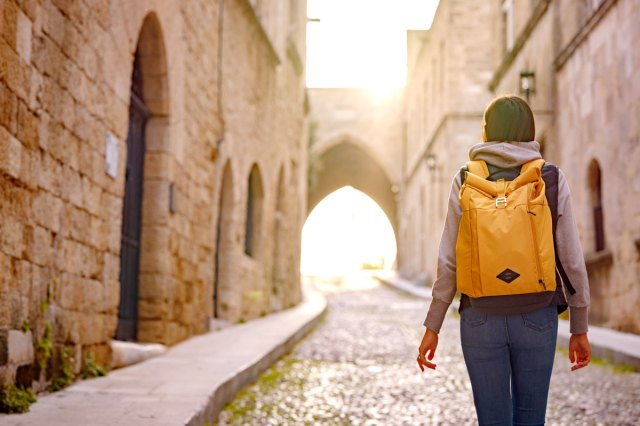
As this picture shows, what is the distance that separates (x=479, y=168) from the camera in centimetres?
260

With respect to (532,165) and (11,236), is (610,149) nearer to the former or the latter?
(11,236)

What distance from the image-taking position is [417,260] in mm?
29969

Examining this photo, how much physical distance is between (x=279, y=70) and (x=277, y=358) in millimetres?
7920

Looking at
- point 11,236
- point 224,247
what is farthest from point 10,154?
point 224,247

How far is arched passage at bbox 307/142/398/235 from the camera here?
38.6m

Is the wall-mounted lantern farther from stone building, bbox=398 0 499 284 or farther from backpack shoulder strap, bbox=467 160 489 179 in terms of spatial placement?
backpack shoulder strap, bbox=467 160 489 179

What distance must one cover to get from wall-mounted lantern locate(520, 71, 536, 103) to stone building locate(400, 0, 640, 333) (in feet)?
0.07

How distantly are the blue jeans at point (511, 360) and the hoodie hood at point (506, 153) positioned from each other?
436mm

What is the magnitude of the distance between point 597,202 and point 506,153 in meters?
9.65

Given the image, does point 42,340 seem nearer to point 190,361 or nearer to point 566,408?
point 190,361

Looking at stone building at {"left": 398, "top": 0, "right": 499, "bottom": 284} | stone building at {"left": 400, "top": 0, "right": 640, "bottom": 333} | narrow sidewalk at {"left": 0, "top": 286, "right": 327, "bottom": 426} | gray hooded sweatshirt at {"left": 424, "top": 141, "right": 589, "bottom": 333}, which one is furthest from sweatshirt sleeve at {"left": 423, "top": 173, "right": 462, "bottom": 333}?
stone building at {"left": 398, "top": 0, "right": 499, "bottom": 284}

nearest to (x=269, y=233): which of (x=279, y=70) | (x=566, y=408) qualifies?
(x=279, y=70)

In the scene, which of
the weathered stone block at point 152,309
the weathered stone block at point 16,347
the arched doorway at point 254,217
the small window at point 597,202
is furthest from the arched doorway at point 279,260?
the weathered stone block at point 16,347

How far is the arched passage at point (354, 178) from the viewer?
3856 cm
